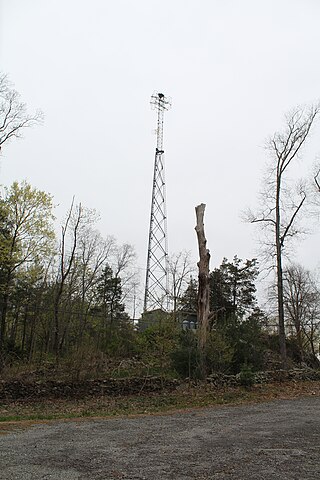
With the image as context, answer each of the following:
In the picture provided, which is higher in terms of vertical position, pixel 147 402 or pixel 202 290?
pixel 202 290

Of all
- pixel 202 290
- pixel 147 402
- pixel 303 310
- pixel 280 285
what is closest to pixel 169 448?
pixel 147 402

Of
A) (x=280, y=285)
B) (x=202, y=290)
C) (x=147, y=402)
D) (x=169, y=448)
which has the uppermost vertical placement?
(x=280, y=285)

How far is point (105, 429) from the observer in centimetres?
925

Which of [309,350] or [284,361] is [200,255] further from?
[309,350]

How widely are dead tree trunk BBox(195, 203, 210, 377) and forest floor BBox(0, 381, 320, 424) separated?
138 centimetres

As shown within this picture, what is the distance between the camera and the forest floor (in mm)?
12352

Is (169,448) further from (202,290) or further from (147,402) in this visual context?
(202,290)

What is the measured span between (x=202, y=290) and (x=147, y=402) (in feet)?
16.7

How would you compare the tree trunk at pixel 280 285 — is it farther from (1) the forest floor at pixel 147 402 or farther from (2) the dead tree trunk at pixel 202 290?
(2) the dead tree trunk at pixel 202 290

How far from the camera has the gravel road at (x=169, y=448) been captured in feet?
17.6

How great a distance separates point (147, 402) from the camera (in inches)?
565

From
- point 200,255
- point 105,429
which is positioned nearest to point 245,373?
point 200,255

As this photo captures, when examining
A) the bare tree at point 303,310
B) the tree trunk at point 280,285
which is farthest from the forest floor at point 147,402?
the bare tree at point 303,310

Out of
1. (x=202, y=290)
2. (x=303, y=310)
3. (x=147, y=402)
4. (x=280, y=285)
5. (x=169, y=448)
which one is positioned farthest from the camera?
(x=303, y=310)
